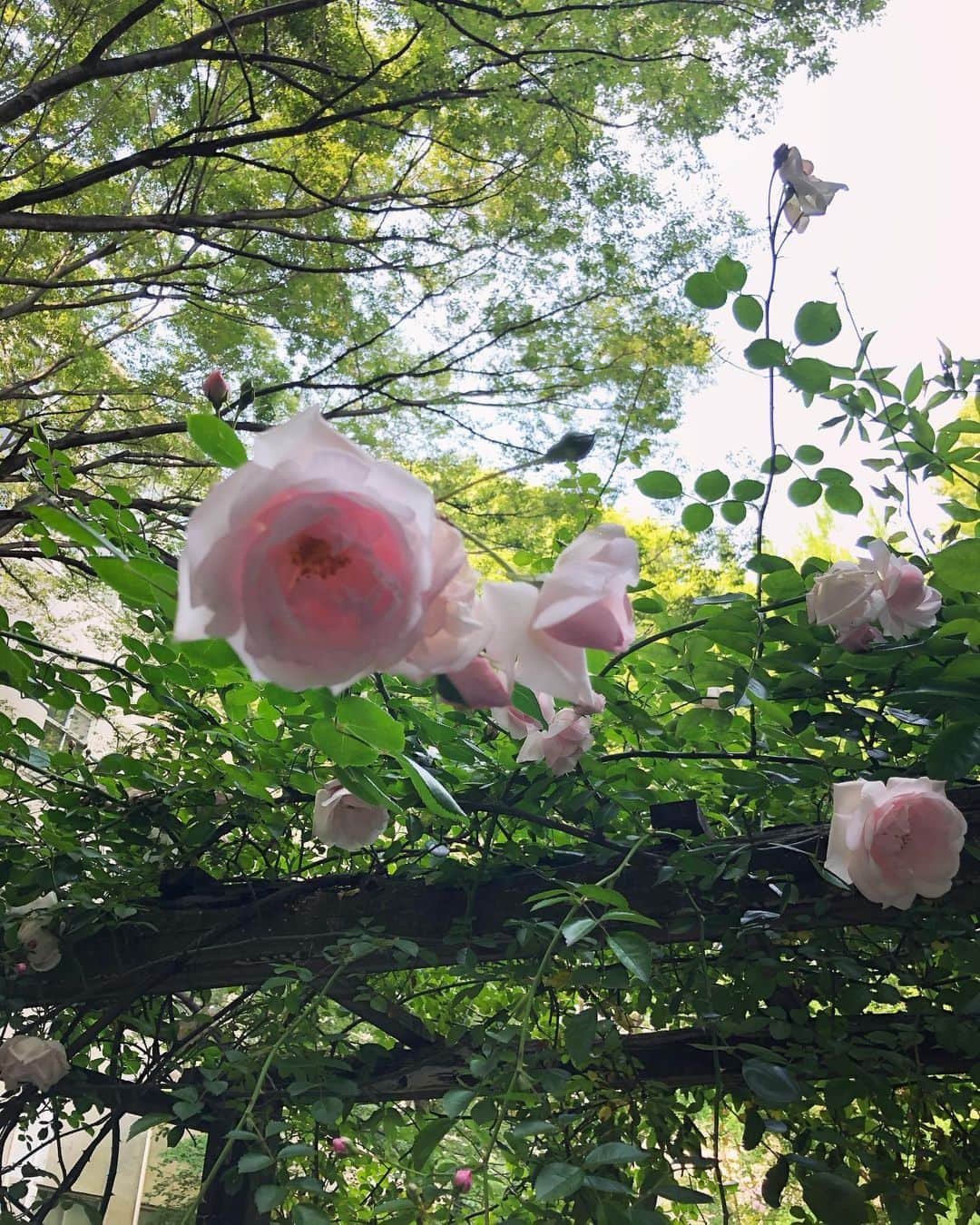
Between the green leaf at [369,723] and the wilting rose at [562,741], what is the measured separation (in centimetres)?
19

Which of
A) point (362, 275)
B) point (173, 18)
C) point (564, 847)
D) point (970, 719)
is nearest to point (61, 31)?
point (173, 18)

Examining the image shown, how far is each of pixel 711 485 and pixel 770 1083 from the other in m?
0.49

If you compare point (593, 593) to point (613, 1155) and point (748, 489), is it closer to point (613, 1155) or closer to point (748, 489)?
point (613, 1155)

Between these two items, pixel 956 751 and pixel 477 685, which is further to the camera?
pixel 956 751

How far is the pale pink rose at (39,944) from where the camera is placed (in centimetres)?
118

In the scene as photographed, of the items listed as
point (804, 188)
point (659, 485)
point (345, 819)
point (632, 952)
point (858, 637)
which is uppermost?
point (804, 188)

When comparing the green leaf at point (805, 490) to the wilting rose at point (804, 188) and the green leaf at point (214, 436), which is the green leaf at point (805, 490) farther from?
the green leaf at point (214, 436)

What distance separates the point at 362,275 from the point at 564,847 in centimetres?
405

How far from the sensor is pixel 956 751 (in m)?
0.66

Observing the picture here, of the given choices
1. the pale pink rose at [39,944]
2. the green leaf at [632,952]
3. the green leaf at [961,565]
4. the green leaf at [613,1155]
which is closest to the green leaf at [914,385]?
the green leaf at [961,565]

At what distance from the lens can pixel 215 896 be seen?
1.18m

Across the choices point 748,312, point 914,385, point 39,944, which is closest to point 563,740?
point 748,312

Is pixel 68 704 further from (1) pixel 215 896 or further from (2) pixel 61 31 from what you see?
(2) pixel 61 31

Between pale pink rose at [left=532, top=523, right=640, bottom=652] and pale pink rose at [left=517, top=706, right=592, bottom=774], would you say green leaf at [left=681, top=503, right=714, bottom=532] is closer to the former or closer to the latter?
pale pink rose at [left=517, top=706, right=592, bottom=774]
